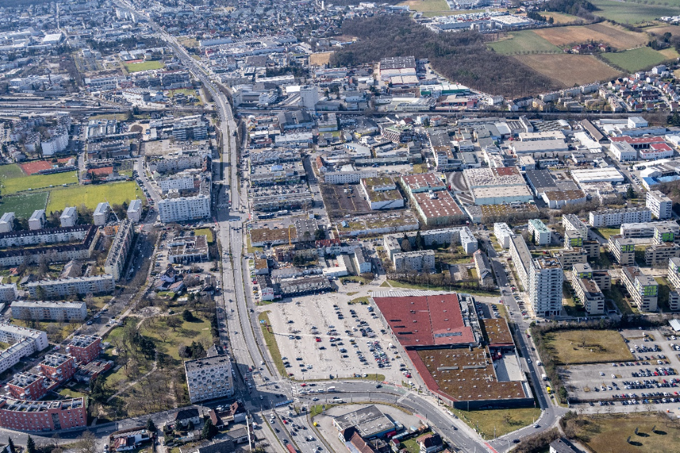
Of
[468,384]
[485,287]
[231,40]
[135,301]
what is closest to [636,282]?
[485,287]

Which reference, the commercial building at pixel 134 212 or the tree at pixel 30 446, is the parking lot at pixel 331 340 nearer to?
the tree at pixel 30 446

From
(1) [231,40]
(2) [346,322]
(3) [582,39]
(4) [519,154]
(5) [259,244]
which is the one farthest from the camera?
(1) [231,40]

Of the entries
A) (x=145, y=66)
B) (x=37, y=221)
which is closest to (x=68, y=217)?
(x=37, y=221)

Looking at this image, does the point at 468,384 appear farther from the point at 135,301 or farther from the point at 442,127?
the point at 442,127

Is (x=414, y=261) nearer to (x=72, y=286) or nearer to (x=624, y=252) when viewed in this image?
(x=624, y=252)

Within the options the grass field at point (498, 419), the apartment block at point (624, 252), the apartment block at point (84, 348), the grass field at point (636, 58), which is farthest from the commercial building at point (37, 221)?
the grass field at point (636, 58)

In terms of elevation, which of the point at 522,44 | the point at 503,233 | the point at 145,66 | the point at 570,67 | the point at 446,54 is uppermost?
the point at 522,44
